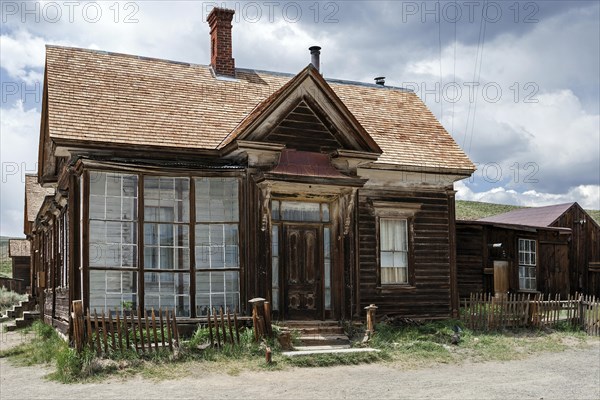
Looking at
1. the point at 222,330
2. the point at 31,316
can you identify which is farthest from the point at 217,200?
the point at 31,316

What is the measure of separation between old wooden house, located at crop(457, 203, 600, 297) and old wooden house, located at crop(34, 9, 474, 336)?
4446 millimetres

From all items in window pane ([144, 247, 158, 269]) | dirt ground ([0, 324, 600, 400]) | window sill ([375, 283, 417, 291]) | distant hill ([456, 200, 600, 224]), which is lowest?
dirt ground ([0, 324, 600, 400])

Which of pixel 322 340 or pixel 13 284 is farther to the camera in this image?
pixel 13 284

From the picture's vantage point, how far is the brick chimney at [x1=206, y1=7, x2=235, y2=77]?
18859 millimetres

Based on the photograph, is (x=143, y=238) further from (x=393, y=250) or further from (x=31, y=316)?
(x=31, y=316)

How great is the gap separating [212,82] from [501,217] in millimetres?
17213

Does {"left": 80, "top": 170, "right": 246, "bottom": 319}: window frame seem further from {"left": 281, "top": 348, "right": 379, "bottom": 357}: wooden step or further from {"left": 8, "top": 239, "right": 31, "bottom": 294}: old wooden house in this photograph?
{"left": 8, "top": 239, "right": 31, "bottom": 294}: old wooden house

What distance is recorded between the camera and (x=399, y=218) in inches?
691

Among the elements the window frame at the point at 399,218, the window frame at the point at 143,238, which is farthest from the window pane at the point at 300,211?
the window frame at the point at 399,218

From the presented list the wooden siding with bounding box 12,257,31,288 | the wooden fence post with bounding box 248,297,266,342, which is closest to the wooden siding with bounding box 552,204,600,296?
the wooden fence post with bounding box 248,297,266,342

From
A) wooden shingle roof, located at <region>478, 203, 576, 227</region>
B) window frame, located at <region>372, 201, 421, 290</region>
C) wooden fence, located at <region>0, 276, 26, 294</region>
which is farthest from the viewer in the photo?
wooden fence, located at <region>0, 276, 26, 294</region>

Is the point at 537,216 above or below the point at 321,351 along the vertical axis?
above

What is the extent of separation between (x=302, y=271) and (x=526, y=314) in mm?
6066

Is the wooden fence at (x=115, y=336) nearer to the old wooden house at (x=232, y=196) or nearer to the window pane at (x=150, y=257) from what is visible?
the old wooden house at (x=232, y=196)
